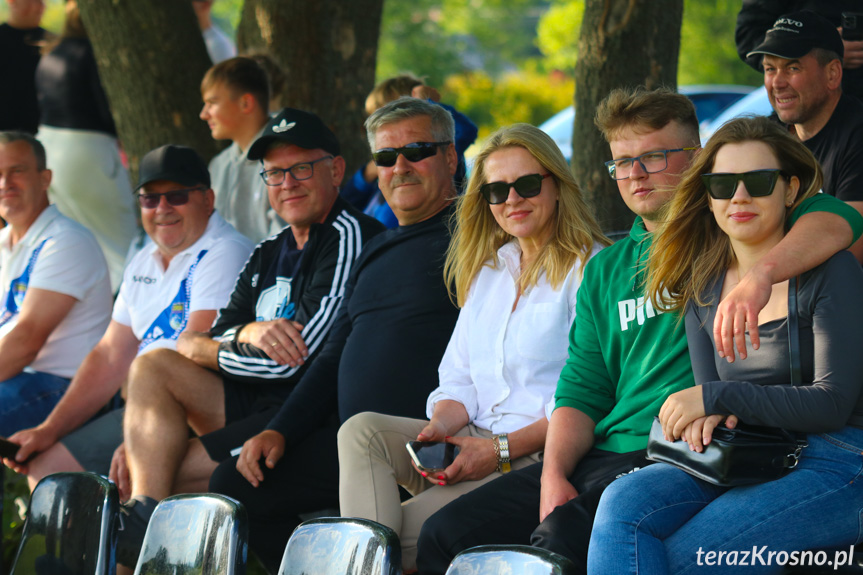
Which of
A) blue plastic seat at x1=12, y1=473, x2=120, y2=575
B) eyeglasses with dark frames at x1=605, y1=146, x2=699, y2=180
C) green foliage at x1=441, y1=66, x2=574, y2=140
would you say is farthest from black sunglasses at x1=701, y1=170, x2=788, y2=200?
green foliage at x1=441, y1=66, x2=574, y2=140

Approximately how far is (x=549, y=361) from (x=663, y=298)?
1.78 ft

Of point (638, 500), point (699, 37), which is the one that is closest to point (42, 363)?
point (638, 500)

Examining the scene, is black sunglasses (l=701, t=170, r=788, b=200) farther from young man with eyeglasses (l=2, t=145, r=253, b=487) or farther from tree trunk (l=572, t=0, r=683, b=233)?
young man with eyeglasses (l=2, t=145, r=253, b=487)

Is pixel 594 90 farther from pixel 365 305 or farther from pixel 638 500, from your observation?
pixel 638 500

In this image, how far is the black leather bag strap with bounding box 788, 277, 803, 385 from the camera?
2406mm

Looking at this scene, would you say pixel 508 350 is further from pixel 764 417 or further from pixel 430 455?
pixel 764 417

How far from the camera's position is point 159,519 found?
8.66 feet

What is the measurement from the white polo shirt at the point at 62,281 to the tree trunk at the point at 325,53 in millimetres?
1462

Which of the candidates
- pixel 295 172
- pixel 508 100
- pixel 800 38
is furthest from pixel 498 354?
pixel 508 100

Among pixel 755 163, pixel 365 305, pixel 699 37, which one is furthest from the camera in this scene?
pixel 699 37

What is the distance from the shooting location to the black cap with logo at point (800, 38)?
3400 millimetres

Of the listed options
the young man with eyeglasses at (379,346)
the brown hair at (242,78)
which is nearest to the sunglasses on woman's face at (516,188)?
the young man with eyeglasses at (379,346)

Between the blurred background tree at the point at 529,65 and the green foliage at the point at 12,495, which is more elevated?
the blurred background tree at the point at 529,65

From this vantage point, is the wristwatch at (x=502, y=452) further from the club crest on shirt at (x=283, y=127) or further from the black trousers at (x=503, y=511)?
the club crest on shirt at (x=283, y=127)
